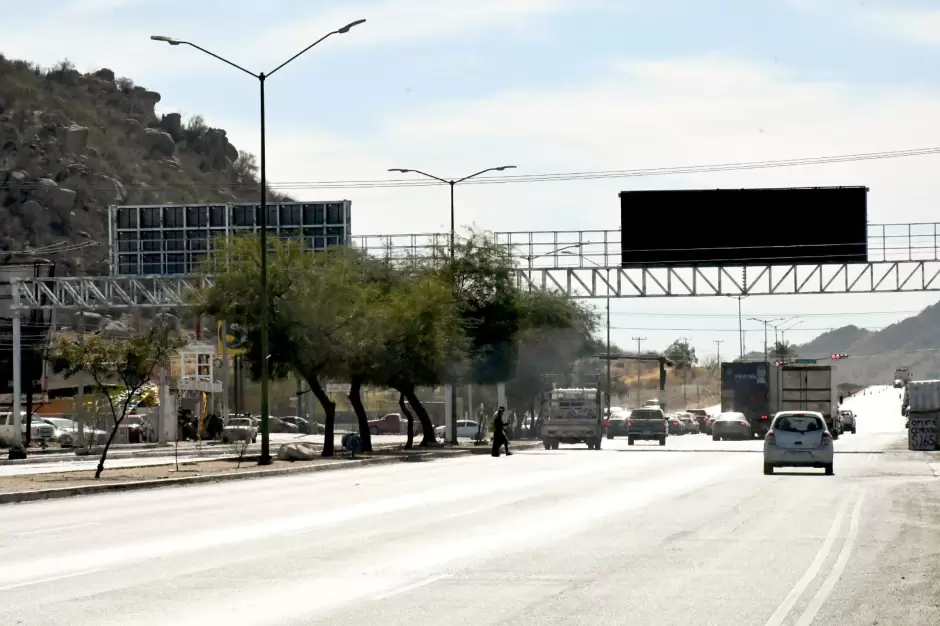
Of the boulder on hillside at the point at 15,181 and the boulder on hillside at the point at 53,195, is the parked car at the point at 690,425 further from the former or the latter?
the boulder on hillside at the point at 15,181

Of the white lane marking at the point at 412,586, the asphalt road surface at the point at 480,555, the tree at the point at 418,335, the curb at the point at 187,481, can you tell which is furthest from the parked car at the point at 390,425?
the white lane marking at the point at 412,586

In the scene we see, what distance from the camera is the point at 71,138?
176 meters

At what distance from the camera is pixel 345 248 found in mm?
64625

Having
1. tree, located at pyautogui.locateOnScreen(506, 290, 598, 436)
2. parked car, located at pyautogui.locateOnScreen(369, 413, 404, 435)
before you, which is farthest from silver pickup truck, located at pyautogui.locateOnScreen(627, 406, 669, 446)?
parked car, located at pyautogui.locateOnScreen(369, 413, 404, 435)

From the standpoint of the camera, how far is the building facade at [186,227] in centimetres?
7850

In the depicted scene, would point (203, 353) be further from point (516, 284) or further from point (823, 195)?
point (823, 195)

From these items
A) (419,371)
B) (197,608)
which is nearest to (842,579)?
(197,608)

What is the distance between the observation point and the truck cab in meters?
67.5

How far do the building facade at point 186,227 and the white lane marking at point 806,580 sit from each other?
57.4 meters

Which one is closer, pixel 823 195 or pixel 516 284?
pixel 823 195

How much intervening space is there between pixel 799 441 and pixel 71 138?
149731 mm

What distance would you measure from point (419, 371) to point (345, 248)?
19.7 ft

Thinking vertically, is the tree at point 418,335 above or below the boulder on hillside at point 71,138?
below

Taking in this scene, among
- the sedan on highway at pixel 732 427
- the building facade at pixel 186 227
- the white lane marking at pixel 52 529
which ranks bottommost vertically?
the sedan on highway at pixel 732 427
